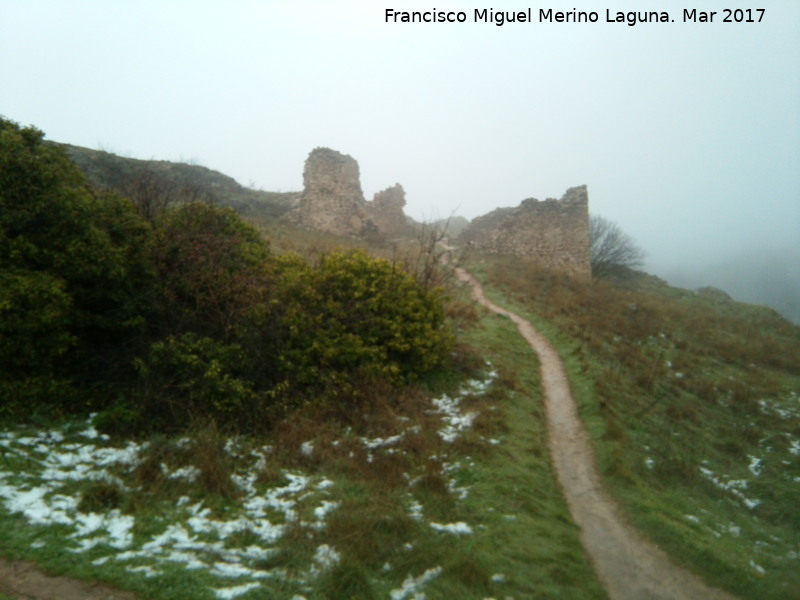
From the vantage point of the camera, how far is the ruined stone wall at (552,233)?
2775 cm

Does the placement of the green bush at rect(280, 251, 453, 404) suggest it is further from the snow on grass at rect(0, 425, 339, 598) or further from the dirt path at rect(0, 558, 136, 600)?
the dirt path at rect(0, 558, 136, 600)

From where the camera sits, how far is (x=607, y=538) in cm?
609

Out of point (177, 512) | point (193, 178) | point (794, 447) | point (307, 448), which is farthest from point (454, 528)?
point (193, 178)

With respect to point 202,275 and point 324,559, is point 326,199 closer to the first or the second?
point 202,275

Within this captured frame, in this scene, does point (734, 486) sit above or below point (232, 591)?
below

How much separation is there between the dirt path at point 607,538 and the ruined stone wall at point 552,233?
740 inches

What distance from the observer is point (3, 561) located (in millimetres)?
4574

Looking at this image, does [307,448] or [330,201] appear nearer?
[307,448]

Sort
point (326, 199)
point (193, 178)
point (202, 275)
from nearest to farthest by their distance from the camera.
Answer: point (202, 275) → point (326, 199) → point (193, 178)

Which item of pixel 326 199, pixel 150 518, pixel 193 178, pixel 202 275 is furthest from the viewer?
pixel 193 178

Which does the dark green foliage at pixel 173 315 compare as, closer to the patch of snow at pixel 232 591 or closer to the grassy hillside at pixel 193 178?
the patch of snow at pixel 232 591

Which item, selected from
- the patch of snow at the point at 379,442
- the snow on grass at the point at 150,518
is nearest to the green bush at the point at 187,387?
A: the snow on grass at the point at 150,518

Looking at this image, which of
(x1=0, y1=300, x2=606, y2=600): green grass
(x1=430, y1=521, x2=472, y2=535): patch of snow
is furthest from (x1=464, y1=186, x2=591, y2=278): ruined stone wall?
(x1=430, y1=521, x2=472, y2=535): patch of snow

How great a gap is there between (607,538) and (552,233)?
23.3 metres
